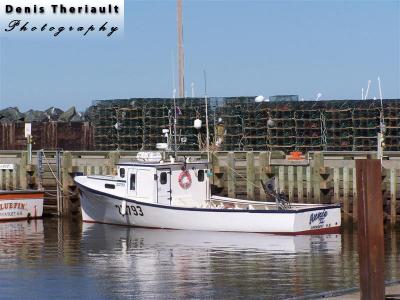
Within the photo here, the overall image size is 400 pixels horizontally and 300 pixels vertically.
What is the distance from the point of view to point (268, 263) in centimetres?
2331

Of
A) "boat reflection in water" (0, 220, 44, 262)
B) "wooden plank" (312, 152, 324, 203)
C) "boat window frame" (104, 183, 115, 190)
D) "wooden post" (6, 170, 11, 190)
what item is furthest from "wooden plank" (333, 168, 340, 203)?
"wooden post" (6, 170, 11, 190)

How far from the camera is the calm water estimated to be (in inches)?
761

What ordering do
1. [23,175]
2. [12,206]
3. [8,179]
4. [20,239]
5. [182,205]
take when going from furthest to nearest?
[8,179] → [23,175] → [12,206] → [182,205] → [20,239]

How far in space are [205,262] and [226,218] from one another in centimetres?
592

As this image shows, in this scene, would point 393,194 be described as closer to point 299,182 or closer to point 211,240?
point 299,182

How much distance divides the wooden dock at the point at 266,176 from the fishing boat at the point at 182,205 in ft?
5.34

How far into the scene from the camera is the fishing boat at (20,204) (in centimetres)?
3497

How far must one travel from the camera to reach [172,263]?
23.5 metres

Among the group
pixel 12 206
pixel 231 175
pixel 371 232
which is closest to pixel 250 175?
pixel 231 175

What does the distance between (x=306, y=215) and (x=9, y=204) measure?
11310 millimetres

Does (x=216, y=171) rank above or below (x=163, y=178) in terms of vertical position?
above

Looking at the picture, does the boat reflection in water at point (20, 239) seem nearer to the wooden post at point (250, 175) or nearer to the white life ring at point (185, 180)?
the white life ring at point (185, 180)

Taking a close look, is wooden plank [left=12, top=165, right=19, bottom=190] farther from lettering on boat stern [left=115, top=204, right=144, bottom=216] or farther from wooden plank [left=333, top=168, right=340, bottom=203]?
wooden plank [left=333, top=168, right=340, bottom=203]

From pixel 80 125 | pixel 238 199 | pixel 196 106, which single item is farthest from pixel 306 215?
pixel 80 125
